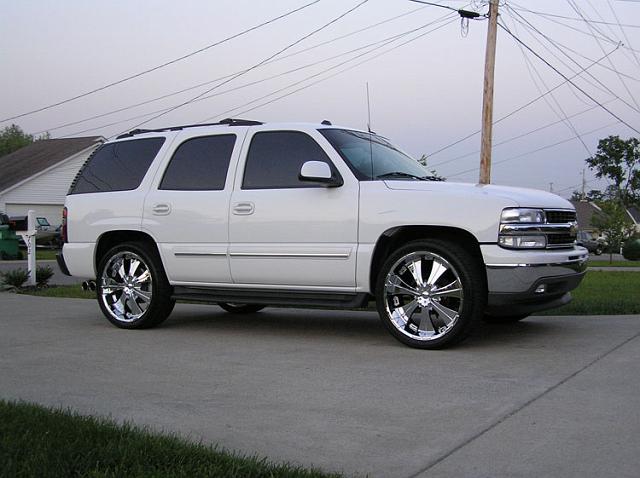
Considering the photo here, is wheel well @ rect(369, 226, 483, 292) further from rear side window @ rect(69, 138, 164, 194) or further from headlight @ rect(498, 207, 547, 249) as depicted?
rear side window @ rect(69, 138, 164, 194)

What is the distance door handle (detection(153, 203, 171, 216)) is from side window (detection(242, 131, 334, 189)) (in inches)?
35.1

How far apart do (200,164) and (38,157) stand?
4148 centimetres

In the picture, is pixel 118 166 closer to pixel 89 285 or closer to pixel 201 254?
pixel 89 285

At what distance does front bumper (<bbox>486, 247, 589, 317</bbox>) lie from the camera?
591 cm

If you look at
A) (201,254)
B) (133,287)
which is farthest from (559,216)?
(133,287)

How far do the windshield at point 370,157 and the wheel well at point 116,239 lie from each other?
7.24ft

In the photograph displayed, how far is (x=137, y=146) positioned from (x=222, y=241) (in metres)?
1.76

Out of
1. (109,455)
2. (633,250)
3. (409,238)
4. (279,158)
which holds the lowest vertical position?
(633,250)

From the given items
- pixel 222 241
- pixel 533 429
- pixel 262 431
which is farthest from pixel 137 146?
pixel 533 429

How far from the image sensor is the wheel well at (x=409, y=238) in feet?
20.6

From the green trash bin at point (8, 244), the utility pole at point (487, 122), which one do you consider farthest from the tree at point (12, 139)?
the utility pole at point (487, 122)

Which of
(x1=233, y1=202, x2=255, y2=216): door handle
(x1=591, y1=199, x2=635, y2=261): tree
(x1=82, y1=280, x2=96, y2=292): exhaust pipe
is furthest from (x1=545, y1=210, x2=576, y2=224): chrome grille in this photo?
(x1=591, y1=199, x2=635, y2=261): tree

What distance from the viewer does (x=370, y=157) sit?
6.99 m

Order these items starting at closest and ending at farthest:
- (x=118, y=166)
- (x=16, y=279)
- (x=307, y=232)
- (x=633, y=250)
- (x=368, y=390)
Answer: (x=368, y=390) → (x=307, y=232) → (x=118, y=166) → (x=16, y=279) → (x=633, y=250)
